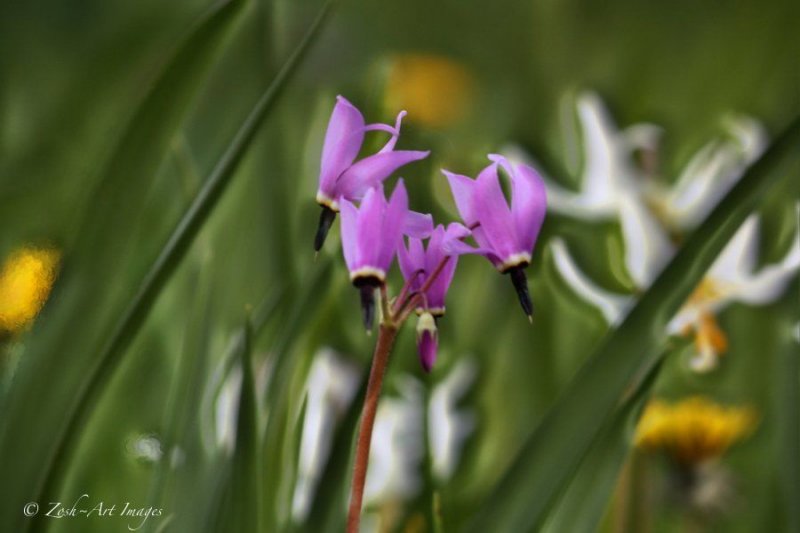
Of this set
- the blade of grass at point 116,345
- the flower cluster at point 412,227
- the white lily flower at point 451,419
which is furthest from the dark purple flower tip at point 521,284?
the white lily flower at point 451,419

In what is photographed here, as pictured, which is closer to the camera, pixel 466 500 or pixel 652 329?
pixel 652 329

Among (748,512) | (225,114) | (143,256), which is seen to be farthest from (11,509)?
(748,512)

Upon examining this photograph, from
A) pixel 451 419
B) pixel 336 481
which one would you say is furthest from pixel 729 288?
pixel 336 481

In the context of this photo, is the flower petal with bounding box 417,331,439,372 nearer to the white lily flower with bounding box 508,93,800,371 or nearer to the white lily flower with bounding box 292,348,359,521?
the white lily flower with bounding box 292,348,359,521

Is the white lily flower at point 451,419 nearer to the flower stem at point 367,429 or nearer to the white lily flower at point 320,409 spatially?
the white lily flower at point 320,409

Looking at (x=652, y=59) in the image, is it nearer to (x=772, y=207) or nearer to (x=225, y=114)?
(x=772, y=207)

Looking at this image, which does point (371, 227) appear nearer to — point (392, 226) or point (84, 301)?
point (392, 226)

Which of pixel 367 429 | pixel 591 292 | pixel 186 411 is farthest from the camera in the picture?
pixel 591 292
